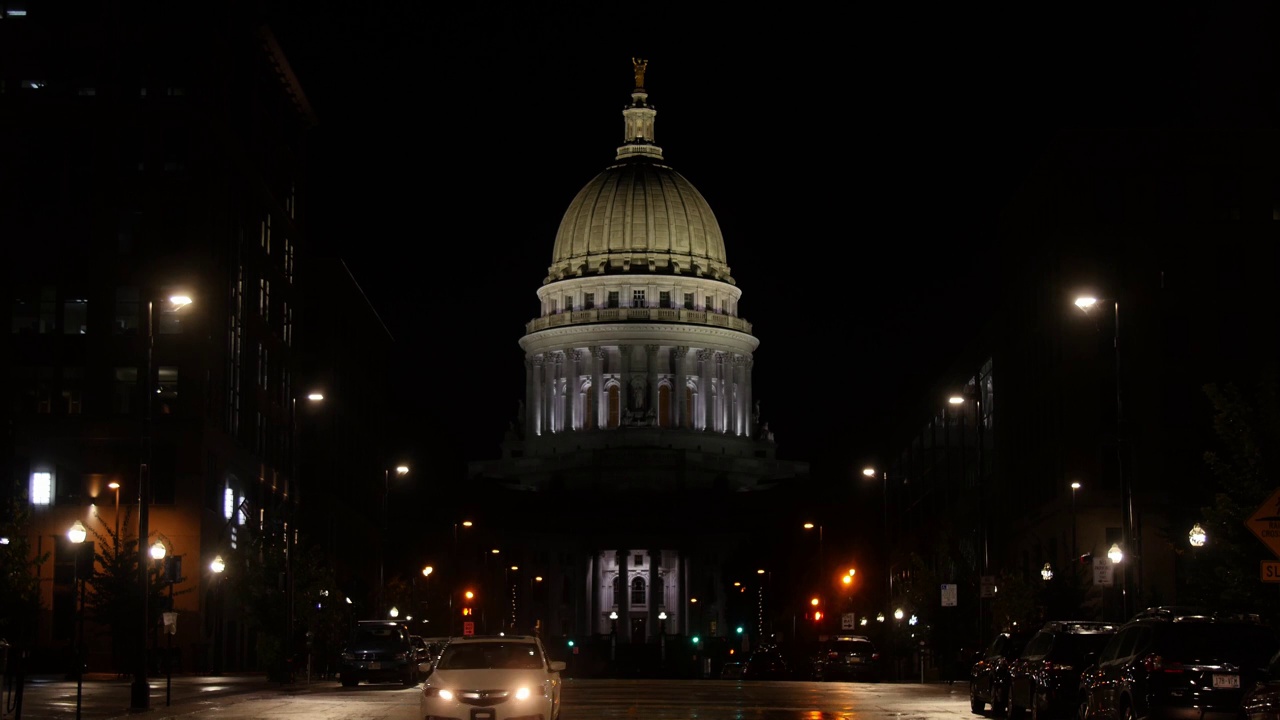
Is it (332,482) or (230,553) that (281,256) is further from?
(230,553)

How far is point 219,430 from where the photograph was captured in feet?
302

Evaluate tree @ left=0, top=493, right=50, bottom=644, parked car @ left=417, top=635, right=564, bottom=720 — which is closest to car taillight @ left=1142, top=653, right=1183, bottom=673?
parked car @ left=417, top=635, right=564, bottom=720

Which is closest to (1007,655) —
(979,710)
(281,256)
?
(979,710)

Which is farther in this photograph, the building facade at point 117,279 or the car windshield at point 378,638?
the building facade at point 117,279

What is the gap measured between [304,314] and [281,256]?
11.1 metres

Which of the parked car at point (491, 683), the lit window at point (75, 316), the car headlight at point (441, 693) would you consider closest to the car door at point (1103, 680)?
the parked car at point (491, 683)

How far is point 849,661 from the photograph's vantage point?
7794 centimetres

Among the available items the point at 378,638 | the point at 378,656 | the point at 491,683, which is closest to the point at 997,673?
the point at 491,683

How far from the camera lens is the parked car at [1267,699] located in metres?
24.0

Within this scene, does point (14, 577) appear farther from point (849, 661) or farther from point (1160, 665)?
point (1160, 665)

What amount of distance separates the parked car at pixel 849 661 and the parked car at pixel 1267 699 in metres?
51.8

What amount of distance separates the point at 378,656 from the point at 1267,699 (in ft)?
136

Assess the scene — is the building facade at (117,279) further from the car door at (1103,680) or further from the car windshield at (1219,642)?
the car windshield at (1219,642)

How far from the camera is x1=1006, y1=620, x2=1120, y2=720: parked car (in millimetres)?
36688
